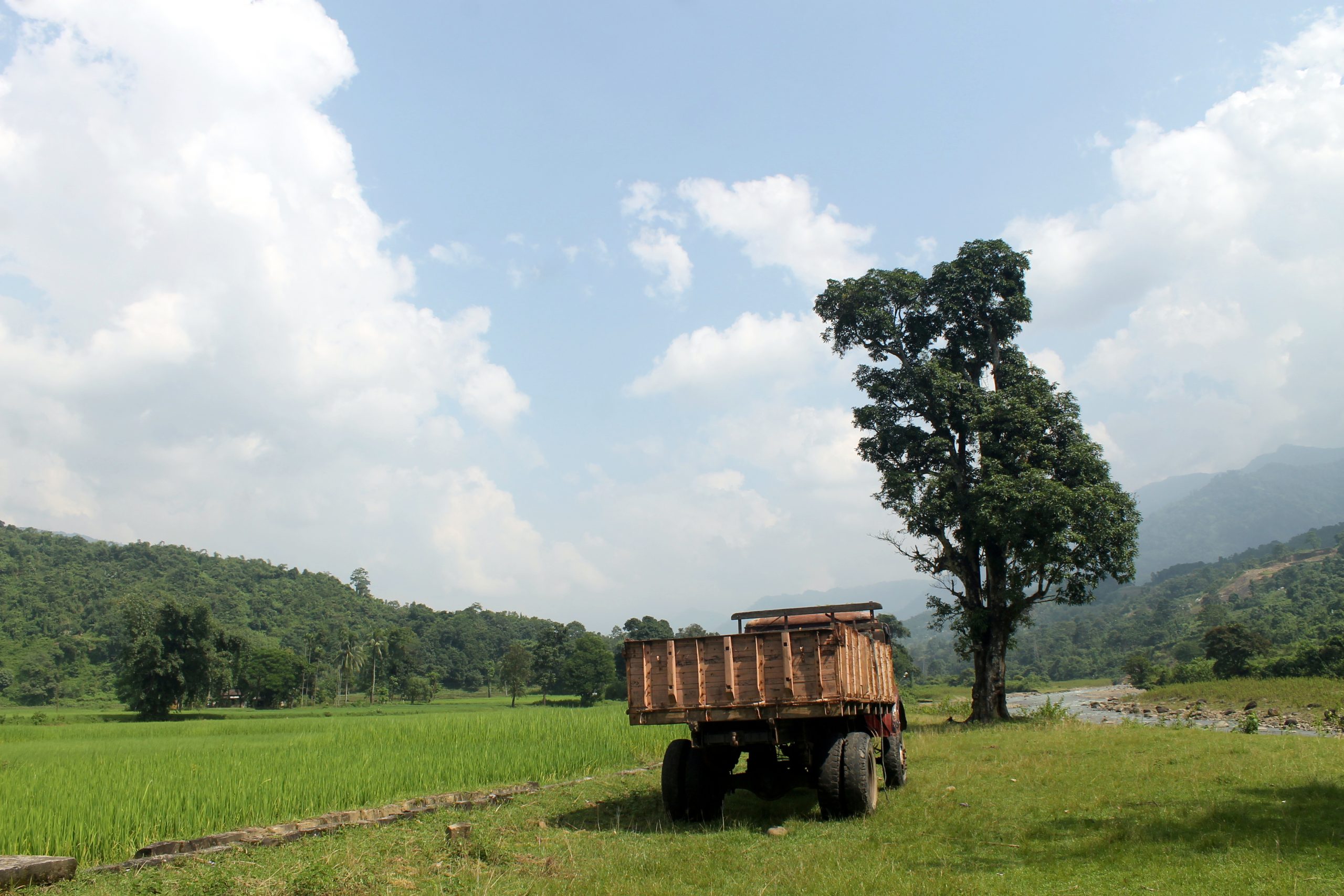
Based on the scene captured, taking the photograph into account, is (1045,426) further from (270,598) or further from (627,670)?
(270,598)

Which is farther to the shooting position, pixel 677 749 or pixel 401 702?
pixel 401 702

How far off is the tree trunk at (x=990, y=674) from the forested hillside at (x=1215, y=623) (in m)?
28.1

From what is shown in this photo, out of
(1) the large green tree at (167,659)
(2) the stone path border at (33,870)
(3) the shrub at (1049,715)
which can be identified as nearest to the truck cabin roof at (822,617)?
(2) the stone path border at (33,870)

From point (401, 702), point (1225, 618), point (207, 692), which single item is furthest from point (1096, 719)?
point (1225, 618)

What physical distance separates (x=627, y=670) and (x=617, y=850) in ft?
8.17

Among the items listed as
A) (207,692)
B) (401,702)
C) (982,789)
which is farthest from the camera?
(401,702)

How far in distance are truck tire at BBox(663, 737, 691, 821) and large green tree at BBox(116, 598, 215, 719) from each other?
5947 centimetres

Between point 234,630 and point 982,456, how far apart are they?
73.5 m

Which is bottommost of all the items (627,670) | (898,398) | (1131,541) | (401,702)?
(401,702)

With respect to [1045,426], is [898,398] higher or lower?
higher

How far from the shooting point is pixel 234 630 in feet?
250

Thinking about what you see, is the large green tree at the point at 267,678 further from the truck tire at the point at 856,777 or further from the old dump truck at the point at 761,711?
the truck tire at the point at 856,777

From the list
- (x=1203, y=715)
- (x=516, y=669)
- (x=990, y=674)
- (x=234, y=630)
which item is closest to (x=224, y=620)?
(x=234, y=630)

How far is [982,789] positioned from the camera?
478 inches
